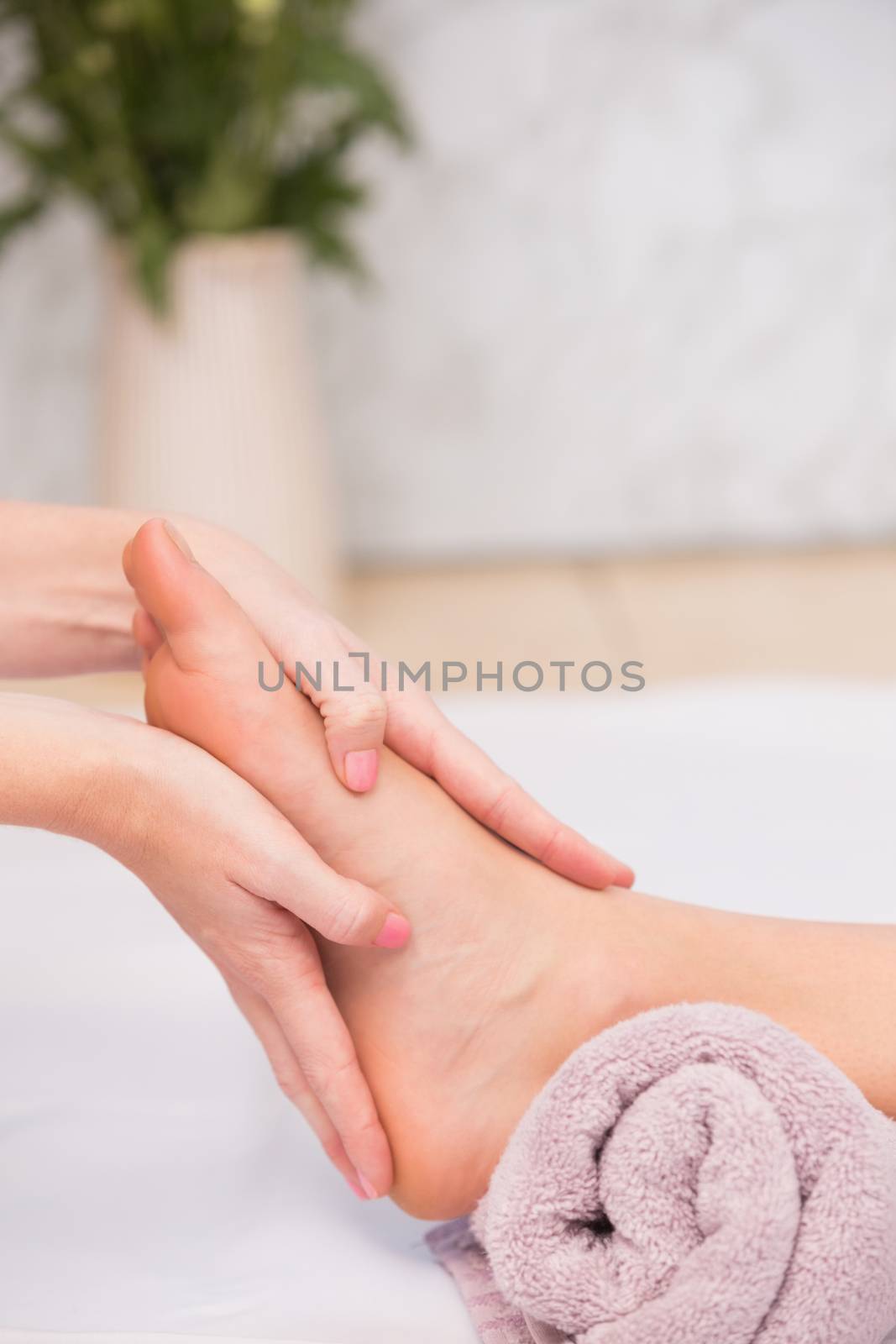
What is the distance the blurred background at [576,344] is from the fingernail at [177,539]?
57.9 inches

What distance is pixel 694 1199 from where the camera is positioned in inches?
24.5

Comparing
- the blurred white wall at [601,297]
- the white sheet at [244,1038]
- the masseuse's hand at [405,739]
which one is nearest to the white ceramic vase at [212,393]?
the blurred white wall at [601,297]

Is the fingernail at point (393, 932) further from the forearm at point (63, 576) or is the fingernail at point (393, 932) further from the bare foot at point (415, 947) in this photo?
the forearm at point (63, 576)

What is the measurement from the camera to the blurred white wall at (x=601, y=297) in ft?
8.47

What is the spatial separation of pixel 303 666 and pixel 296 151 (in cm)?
178

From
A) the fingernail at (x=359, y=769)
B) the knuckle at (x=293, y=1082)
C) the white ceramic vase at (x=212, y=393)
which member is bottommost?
the knuckle at (x=293, y=1082)

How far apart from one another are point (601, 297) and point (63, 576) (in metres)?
2.07

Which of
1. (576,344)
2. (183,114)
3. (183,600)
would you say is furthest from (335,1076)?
(576,344)

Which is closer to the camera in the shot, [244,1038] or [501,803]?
[501,803]

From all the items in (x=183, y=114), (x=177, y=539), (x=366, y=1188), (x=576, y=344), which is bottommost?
(x=366, y=1188)

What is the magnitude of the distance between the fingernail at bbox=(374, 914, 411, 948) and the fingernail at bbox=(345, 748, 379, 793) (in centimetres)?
7

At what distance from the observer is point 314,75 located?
200 centimetres

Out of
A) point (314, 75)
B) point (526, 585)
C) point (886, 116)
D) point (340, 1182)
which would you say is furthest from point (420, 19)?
point (340, 1182)

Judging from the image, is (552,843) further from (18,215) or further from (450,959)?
(18,215)
